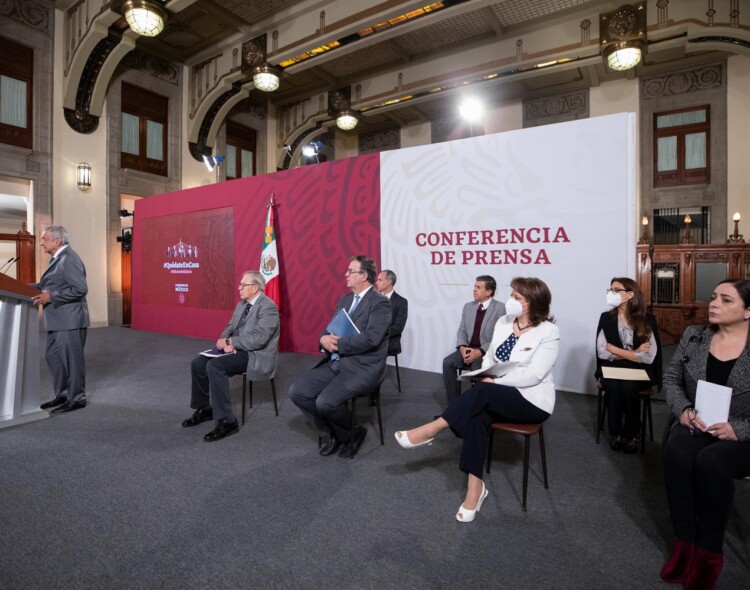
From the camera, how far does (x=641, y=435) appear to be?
2867 mm

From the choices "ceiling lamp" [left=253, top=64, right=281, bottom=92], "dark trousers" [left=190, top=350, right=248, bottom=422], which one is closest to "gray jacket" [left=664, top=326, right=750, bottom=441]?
"dark trousers" [left=190, top=350, right=248, bottom=422]

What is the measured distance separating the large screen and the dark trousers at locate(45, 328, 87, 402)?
326 cm

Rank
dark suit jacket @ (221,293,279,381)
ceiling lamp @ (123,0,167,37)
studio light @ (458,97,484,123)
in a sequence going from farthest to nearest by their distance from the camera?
studio light @ (458,97,484,123) < ceiling lamp @ (123,0,167,37) < dark suit jacket @ (221,293,279,381)

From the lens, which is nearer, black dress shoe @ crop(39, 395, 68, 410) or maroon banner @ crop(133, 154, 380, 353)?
black dress shoe @ crop(39, 395, 68, 410)

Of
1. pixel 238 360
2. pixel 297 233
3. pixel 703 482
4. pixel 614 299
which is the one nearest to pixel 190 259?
pixel 297 233

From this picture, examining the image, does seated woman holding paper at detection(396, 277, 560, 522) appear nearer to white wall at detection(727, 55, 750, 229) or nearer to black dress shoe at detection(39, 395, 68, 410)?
black dress shoe at detection(39, 395, 68, 410)

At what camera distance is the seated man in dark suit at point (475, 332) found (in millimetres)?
3506

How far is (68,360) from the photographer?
3668 millimetres

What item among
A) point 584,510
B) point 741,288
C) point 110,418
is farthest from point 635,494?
point 110,418

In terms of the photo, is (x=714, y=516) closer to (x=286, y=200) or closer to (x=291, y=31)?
(x=286, y=200)

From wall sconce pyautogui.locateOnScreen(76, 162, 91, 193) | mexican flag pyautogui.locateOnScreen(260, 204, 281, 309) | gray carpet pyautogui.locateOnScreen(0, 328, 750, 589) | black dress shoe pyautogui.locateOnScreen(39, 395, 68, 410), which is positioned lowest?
gray carpet pyautogui.locateOnScreen(0, 328, 750, 589)

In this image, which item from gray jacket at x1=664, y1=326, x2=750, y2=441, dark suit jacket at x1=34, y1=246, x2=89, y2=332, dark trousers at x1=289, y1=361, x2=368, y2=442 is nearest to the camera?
gray jacket at x1=664, y1=326, x2=750, y2=441

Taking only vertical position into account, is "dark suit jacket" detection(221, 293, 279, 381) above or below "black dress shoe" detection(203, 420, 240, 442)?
above

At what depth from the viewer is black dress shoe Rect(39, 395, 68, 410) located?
11.9 ft
